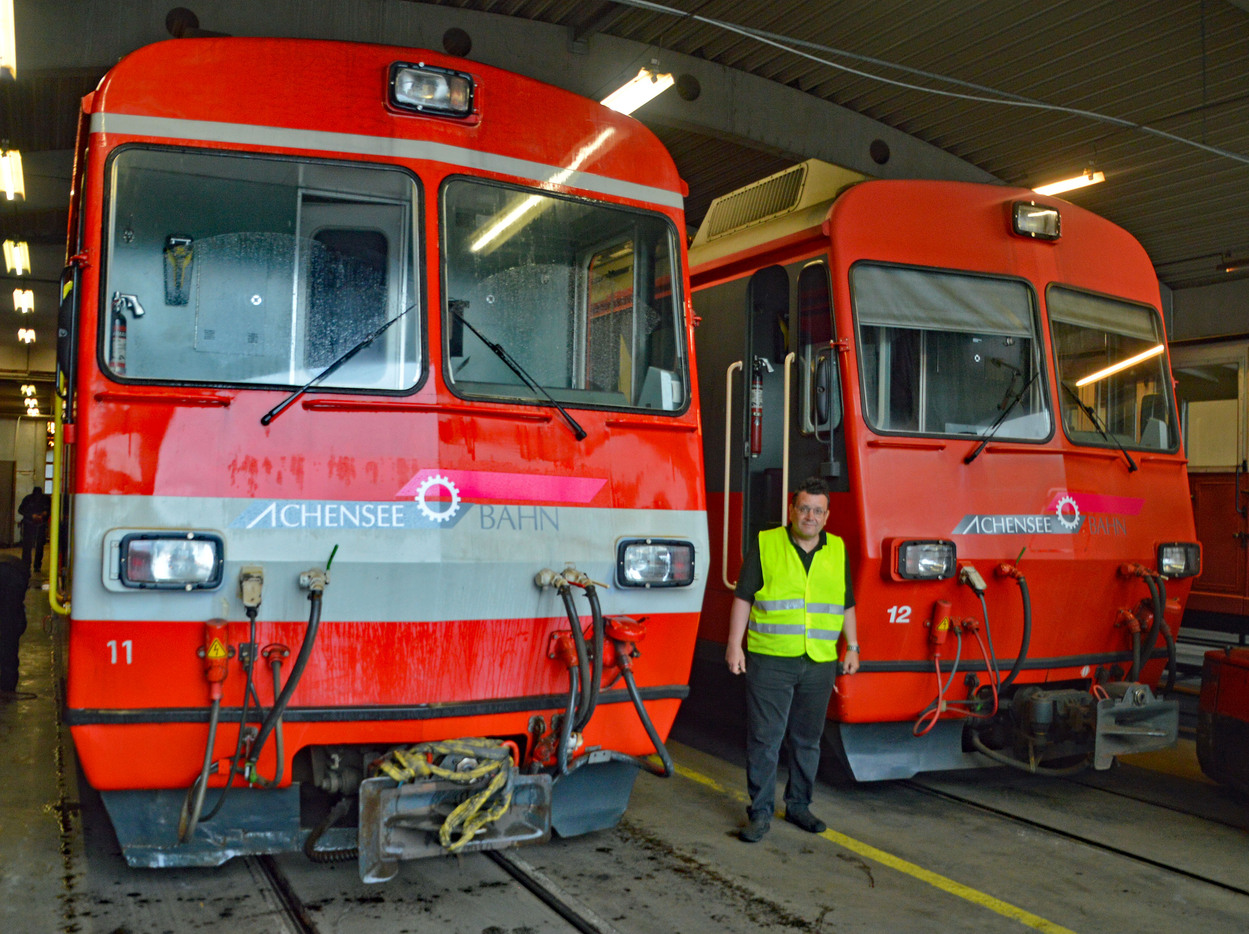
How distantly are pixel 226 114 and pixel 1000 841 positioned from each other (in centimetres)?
436

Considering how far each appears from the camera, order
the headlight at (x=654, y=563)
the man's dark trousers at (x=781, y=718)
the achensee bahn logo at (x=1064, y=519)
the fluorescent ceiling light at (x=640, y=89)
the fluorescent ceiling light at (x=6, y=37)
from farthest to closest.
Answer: the fluorescent ceiling light at (x=640, y=89), the fluorescent ceiling light at (x=6, y=37), the achensee bahn logo at (x=1064, y=519), the man's dark trousers at (x=781, y=718), the headlight at (x=654, y=563)

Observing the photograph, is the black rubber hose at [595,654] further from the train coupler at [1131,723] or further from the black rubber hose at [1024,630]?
the train coupler at [1131,723]

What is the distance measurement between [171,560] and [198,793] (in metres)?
0.74

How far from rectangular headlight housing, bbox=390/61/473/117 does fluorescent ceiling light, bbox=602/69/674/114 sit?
5.67 meters

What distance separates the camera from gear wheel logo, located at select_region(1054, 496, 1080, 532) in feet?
18.3

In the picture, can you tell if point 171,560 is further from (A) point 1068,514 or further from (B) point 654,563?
(A) point 1068,514

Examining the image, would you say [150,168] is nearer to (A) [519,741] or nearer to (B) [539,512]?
(B) [539,512]

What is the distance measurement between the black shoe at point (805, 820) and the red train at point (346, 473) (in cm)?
117

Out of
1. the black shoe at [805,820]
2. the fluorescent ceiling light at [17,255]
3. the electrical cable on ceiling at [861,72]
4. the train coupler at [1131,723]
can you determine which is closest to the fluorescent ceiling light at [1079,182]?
the electrical cable on ceiling at [861,72]

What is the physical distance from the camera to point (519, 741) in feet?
13.5

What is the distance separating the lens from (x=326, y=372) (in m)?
3.78

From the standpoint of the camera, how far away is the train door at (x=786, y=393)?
5.48 m

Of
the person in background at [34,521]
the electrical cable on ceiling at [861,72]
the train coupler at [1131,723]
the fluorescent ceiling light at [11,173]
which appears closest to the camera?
the train coupler at [1131,723]

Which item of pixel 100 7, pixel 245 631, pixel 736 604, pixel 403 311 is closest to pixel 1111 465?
pixel 736 604
